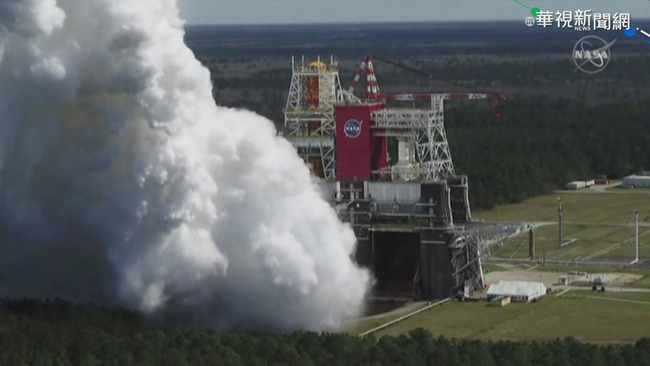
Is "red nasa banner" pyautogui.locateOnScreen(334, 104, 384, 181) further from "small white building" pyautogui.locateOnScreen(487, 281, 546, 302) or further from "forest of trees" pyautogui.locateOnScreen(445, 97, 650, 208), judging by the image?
"forest of trees" pyautogui.locateOnScreen(445, 97, 650, 208)

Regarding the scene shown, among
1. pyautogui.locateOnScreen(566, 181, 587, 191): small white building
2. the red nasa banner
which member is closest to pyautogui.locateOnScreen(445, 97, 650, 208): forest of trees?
pyautogui.locateOnScreen(566, 181, 587, 191): small white building

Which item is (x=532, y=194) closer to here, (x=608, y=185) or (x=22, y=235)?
(x=608, y=185)

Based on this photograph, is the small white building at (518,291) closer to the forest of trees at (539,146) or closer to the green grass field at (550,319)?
the green grass field at (550,319)

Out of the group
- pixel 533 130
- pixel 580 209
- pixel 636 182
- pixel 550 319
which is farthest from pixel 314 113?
pixel 533 130

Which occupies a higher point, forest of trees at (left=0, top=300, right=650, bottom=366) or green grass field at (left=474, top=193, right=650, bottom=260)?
green grass field at (left=474, top=193, right=650, bottom=260)

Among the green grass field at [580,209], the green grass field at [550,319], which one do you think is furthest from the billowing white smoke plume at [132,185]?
the green grass field at [580,209]

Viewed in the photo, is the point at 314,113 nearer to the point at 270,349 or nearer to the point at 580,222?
the point at 580,222
